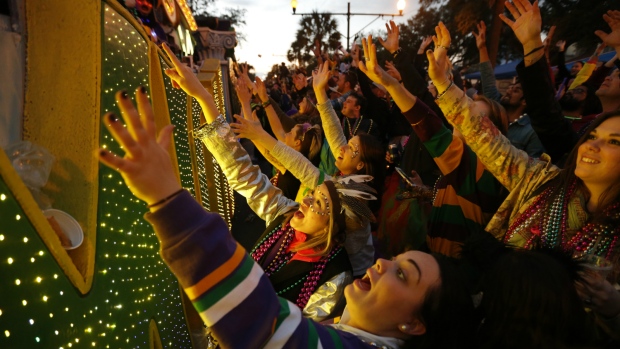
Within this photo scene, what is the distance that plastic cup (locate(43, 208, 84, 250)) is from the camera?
110cm

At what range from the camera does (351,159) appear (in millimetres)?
2906

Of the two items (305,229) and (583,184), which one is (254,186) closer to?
(305,229)

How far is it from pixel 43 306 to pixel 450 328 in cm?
114

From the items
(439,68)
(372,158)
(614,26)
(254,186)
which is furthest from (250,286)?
(614,26)

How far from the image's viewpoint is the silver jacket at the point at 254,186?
1.91 m

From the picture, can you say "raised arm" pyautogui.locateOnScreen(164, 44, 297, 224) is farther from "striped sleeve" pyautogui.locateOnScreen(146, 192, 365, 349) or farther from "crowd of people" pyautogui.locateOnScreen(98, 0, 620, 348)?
"striped sleeve" pyautogui.locateOnScreen(146, 192, 365, 349)

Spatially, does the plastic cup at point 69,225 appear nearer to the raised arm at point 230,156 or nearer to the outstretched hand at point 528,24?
the raised arm at point 230,156

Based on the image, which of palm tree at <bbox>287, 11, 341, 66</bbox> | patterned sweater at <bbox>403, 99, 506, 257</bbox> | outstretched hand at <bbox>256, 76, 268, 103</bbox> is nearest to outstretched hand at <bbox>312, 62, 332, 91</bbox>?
outstretched hand at <bbox>256, 76, 268, 103</bbox>

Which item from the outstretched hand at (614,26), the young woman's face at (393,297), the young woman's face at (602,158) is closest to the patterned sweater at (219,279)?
the young woman's face at (393,297)

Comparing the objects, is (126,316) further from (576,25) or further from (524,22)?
(576,25)

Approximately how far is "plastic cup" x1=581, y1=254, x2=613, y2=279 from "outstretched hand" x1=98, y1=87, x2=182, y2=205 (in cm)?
131

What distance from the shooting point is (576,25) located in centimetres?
1752

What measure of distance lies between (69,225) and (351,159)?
2.07 metres

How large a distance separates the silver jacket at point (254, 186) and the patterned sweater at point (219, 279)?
99cm
